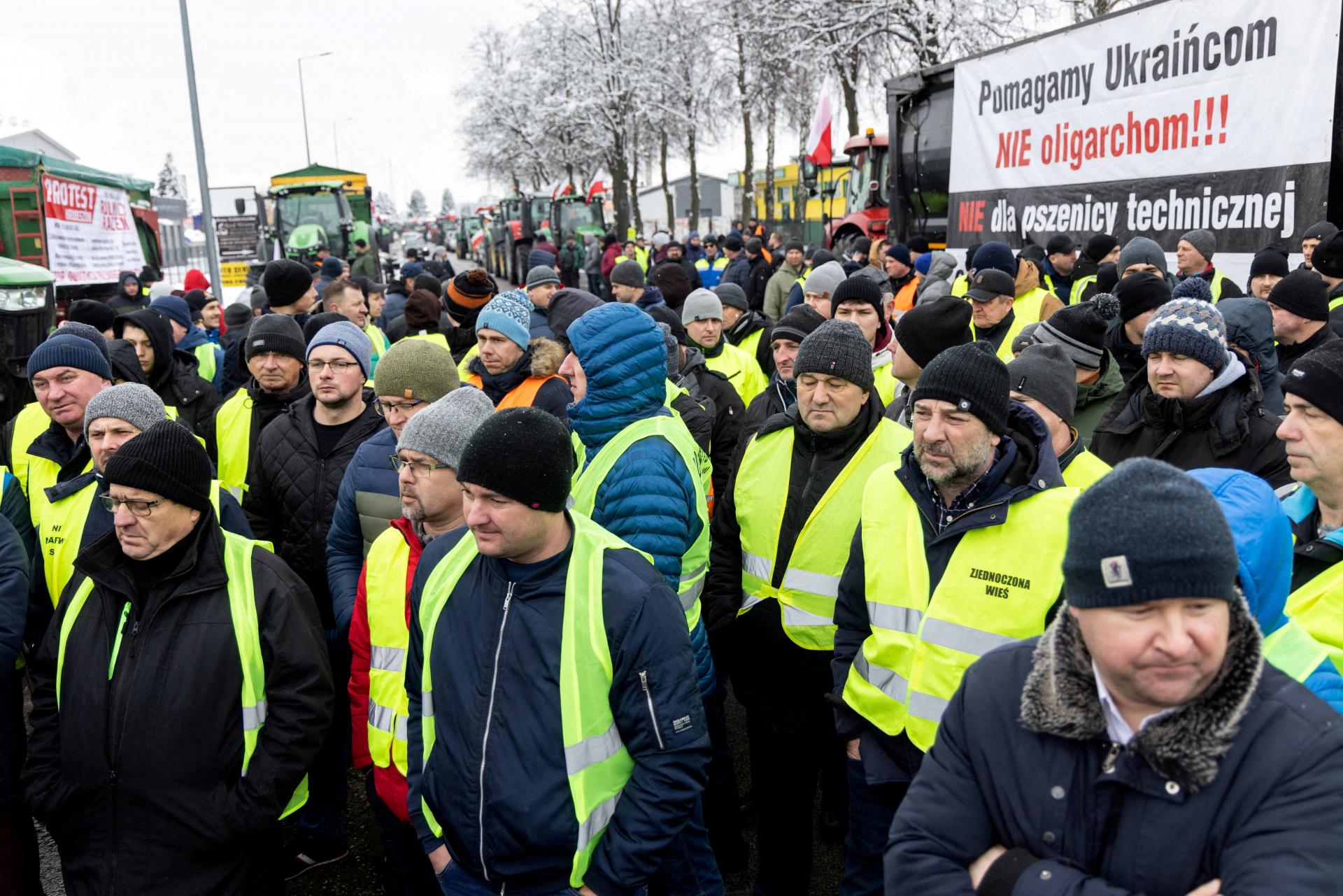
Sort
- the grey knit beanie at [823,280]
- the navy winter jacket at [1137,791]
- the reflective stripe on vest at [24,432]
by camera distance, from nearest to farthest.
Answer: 1. the navy winter jacket at [1137,791]
2. the reflective stripe on vest at [24,432]
3. the grey knit beanie at [823,280]

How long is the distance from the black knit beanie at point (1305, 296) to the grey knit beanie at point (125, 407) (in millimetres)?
5342

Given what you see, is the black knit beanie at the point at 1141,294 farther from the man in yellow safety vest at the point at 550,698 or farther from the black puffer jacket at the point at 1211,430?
the man in yellow safety vest at the point at 550,698

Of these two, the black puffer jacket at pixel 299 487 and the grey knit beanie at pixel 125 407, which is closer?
the grey knit beanie at pixel 125 407

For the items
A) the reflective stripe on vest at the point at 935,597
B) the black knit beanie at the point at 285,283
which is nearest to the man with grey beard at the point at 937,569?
the reflective stripe on vest at the point at 935,597

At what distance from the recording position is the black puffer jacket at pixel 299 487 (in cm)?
425

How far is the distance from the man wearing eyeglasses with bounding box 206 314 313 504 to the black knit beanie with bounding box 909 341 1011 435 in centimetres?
309

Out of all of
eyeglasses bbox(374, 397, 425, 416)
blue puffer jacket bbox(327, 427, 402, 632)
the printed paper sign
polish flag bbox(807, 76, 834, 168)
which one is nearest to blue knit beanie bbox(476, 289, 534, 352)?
eyeglasses bbox(374, 397, 425, 416)

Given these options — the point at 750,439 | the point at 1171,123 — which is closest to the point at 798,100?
the point at 1171,123

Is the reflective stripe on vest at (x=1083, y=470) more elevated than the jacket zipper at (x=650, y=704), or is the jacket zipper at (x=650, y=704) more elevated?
the reflective stripe on vest at (x=1083, y=470)

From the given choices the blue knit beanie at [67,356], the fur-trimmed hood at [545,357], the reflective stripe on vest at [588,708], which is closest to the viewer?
the reflective stripe on vest at [588,708]

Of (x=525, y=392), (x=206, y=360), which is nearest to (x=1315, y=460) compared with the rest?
(x=525, y=392)

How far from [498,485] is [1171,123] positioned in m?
7.75

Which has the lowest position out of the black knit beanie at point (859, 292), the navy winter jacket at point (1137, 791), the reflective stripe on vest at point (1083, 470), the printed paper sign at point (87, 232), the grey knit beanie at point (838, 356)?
the navy winter jacket at point (1137, 791)

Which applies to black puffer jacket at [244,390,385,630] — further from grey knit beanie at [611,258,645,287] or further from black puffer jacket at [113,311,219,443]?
grey knit beanie at [611,258,645,287]
